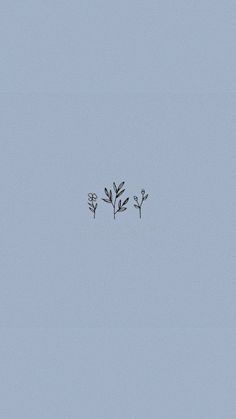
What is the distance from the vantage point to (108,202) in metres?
7.96

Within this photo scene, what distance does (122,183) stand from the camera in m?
8.02

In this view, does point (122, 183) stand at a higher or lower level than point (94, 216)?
higher

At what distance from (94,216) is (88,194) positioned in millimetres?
359

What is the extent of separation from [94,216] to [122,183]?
26.3 inches

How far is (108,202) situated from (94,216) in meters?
0.30

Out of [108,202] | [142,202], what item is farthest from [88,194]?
[142,202]

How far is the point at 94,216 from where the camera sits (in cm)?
792

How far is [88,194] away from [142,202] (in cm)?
84

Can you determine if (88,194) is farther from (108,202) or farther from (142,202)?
(142,202)

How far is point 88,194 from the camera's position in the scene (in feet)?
26.2

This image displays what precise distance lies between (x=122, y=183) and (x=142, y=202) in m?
0.42

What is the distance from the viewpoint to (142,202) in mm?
7980
